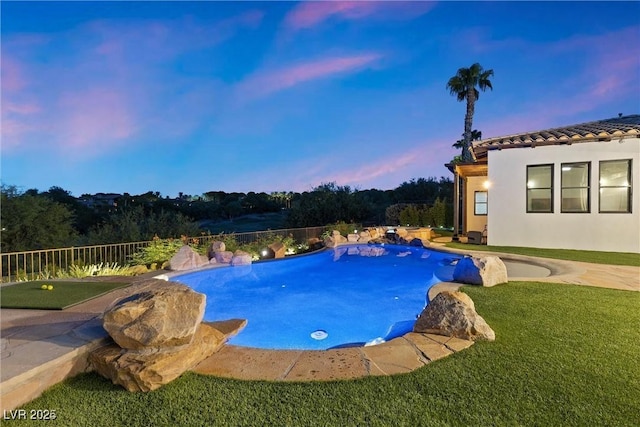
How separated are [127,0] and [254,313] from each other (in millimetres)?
9394

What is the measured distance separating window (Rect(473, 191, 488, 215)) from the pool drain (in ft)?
40.6

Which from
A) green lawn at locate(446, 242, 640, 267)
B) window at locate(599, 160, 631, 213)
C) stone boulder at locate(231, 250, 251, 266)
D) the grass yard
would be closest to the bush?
stone boulder at locate(231, 250, 251, 266)

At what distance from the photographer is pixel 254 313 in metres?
6.26

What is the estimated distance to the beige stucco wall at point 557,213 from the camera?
32.6 feet

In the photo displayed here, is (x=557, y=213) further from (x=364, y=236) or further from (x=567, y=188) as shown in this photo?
(x=364, y=236)

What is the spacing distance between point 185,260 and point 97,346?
574cm

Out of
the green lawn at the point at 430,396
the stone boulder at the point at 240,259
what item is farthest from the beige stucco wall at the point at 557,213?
the green lawn at the point at 430,396

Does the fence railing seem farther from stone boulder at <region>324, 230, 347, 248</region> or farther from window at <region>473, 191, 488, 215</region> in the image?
window at <region>473, 191, 488, 215</region>

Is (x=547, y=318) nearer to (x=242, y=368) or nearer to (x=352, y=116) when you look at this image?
(x=242, y=368)

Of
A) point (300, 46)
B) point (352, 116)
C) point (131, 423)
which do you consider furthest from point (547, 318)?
point (352, 116)

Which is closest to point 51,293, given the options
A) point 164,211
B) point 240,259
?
point 240,259

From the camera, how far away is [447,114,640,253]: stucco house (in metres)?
9.94

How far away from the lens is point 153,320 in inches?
107

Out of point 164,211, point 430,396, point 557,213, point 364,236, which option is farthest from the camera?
point 164,211
